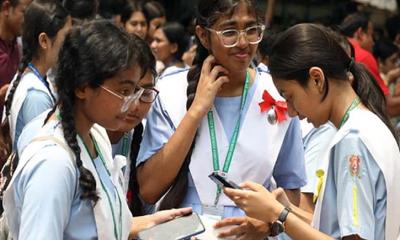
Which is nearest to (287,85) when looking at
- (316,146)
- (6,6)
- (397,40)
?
(316,146)

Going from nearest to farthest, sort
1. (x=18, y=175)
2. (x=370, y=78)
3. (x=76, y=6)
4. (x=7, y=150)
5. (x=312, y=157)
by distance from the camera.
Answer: (x=18, y=175)
(x=370, y=78)
(x=312, y=157)
(x=7, y=150)
(x=76, y=6)

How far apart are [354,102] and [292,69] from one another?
0.22 meters

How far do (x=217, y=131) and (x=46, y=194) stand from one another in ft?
3.57

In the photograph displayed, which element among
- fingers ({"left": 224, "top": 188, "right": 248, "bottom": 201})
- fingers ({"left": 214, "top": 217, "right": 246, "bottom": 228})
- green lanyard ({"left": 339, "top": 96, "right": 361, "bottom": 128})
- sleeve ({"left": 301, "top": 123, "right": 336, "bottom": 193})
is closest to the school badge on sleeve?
green lanyard ({"left": 339, "top": 96, "right": 361, "bottom": 128})

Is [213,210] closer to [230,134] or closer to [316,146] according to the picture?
[230,134]

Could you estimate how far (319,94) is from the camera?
251 centimetres

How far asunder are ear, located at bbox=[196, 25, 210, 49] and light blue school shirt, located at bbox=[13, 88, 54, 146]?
820 millimetres

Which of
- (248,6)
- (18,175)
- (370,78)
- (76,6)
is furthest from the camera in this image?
(76,6)

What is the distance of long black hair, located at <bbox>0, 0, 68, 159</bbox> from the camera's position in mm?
3750

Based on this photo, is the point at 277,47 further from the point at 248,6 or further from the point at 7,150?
the point at 7,150

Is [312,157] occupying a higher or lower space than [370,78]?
lower

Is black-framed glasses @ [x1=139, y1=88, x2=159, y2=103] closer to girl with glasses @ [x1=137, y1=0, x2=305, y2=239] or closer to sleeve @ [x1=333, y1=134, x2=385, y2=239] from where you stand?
girl with glasses @ [x1=137, y1=0, x2=305, y2=239]

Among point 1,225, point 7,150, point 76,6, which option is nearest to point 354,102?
point 1,225

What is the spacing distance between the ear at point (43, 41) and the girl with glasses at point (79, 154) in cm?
150
